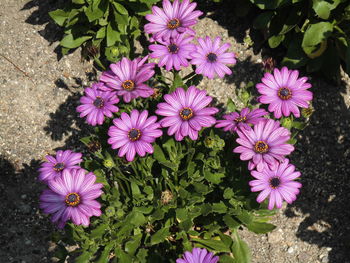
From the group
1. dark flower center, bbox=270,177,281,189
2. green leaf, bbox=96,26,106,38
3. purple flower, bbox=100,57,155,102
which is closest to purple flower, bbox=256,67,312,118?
dark flower center, bbox=270,177,281,189

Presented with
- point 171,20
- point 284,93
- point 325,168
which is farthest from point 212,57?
point 325,168

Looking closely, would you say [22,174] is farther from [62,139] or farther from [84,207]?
[84,207]

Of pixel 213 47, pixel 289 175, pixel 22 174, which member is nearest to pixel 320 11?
pixel 213 47

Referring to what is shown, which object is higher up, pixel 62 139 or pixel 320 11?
pixel 320 11

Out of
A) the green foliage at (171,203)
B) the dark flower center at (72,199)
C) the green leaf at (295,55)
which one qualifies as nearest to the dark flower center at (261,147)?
the green foliage at (171,203)

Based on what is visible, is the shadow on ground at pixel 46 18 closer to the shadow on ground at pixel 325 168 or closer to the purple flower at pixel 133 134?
the shadow on ground at pixel 325 168

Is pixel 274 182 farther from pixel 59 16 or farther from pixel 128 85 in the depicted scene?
pixel 59 16
